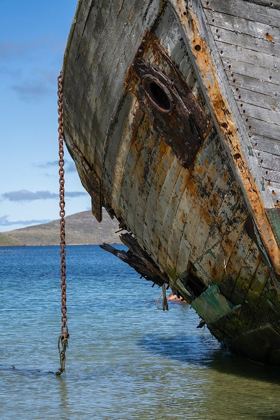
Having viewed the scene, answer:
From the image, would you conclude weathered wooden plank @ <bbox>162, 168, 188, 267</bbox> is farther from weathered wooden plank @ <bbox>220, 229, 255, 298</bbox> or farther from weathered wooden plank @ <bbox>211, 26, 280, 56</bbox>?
weathered wooden plank @ <bbox>211, 26, 280, 56</bbox>

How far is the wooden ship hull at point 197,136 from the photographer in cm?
566

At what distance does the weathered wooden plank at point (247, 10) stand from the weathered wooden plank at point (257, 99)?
702mm

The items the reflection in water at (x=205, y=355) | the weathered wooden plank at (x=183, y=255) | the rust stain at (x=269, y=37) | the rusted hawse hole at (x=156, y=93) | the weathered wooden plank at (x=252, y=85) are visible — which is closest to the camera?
the weathered wooden plank at (x=252, y=85)

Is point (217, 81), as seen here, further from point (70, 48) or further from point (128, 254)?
point (128, 254)

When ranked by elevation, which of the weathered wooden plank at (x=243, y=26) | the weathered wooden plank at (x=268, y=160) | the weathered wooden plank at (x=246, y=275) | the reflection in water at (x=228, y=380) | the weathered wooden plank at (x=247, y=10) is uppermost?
the weathered wooden plank at (x=247, y=10)

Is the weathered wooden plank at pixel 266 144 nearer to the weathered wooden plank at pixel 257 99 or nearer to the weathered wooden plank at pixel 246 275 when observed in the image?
the weathered wooden plank at pixel 257 99

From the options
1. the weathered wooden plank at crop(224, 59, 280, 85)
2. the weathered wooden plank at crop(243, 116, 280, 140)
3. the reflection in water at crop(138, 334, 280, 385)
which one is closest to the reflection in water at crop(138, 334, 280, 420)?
the reflection in water at crop(138, 334, 280, 385)

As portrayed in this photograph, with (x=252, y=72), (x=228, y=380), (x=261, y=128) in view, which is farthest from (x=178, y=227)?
(x=228, y=380)

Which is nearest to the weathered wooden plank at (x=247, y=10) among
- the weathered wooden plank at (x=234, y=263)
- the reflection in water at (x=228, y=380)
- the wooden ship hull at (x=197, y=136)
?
the wooden ship hull at (x=197, y=136)

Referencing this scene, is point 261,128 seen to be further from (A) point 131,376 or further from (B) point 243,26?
(A) point 131,376

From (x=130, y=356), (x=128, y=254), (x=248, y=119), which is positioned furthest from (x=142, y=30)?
(x=130, y=356)

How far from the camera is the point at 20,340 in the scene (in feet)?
40.9

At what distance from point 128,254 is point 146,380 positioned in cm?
204

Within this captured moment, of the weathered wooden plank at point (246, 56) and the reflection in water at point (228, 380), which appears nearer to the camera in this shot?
the weathered wooden plank at point (246, 56)
